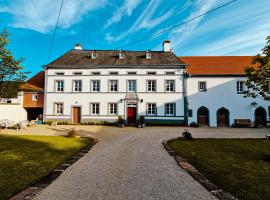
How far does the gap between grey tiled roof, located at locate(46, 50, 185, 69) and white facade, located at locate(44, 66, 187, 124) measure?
52cm

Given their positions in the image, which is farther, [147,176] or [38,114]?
[38,114]

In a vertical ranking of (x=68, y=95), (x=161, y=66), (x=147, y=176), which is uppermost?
(x=161, y=66)

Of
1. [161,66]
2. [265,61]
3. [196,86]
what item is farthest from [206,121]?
[265,61]

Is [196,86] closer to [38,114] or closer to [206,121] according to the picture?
[206,121]

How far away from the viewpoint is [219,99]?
21672 millimetres

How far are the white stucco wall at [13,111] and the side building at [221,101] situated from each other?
2104cm

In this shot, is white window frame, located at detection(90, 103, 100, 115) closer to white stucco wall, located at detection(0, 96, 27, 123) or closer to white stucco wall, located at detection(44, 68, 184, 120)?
white stucco wall, located at detection(44, 68, 184, 120)

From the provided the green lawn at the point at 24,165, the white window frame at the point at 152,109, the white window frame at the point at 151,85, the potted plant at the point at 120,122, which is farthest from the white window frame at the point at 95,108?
the green lawn at the point at 24,165


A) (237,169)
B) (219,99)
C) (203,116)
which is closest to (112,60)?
(203,116)

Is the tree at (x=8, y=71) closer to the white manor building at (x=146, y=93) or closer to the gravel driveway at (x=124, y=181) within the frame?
the white manor building at (x=146, y=93)

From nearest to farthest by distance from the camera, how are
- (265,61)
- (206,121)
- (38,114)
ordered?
(265,61) → (206,121) → (38,114)

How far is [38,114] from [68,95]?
605 centimetres

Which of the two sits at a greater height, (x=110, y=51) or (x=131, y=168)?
(x=110, y=51)

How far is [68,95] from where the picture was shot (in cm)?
2266
